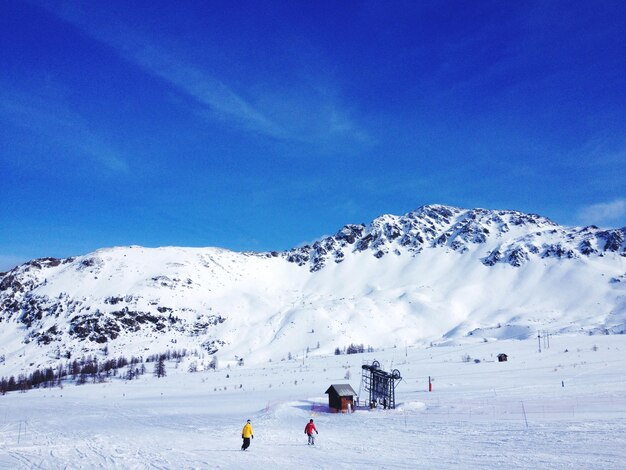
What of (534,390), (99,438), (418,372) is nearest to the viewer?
(99,438)

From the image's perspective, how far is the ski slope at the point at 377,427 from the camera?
19.5 meters

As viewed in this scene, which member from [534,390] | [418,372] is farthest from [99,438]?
[418,372]

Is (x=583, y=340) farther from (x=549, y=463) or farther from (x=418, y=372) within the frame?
(x=549, y=463)

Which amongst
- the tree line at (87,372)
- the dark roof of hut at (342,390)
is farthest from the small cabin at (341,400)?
the tree line at (87,372)

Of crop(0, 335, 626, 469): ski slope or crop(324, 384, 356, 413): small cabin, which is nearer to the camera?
crop(0, 335, 626, 469): ski slope

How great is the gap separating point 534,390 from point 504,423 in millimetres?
15532

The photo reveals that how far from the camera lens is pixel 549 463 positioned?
16656 mm

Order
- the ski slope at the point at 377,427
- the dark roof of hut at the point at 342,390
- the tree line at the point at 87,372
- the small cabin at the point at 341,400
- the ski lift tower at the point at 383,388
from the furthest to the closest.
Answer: the tree line at the point at 87,372
the ski lift tower at the point at 383,388
the dark roof of hut at the point at 342,390
the small cabin at the point at 341,400
the ski slope at the point at 377,427

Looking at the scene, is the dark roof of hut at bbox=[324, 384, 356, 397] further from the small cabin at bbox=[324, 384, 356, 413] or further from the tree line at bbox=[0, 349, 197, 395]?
the tree line at bbox=[0, 349, 197, 395]

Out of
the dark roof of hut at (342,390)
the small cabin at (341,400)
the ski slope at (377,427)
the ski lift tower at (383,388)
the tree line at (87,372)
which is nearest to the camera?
the ski slope at (377,427)

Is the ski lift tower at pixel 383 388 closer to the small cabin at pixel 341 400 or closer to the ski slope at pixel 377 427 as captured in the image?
the ski slope at pixel 377 427

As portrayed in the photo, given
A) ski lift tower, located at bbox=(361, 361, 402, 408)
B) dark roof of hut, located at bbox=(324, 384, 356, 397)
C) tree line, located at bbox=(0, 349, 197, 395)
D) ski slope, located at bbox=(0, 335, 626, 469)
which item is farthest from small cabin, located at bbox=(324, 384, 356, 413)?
tree line, located at bbox=(0, 349, 197, 395)

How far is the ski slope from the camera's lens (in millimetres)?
19469

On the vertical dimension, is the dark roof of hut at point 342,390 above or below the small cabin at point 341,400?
above
